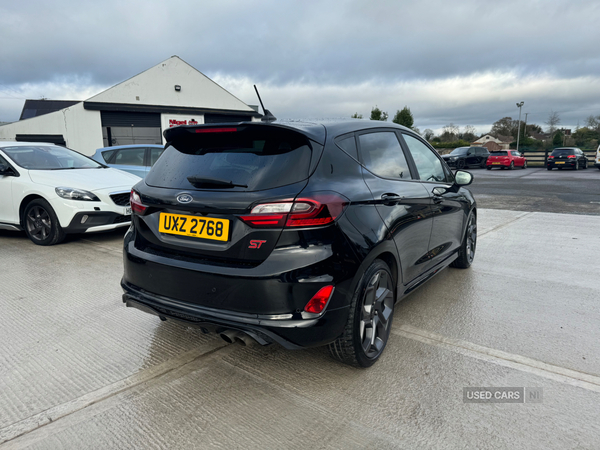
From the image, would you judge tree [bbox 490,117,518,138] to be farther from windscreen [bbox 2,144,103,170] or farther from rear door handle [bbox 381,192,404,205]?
rear door handle [bbox 381,192,404,205]

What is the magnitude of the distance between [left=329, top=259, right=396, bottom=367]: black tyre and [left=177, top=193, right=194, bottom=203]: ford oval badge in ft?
3.59

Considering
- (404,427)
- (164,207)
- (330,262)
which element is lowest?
(404,427)

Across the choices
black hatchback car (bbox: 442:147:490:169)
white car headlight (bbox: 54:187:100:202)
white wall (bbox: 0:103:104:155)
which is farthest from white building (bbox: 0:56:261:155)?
white car headlight (bbox: 54:187:100:202)

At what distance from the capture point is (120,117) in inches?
903

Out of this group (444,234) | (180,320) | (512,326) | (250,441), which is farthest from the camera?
(444,234)

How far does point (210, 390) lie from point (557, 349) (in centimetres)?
235

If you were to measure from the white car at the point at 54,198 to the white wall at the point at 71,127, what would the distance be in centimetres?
1650

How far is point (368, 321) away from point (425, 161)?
5.97 feet

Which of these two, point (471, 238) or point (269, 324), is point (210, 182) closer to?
point (269, 324)

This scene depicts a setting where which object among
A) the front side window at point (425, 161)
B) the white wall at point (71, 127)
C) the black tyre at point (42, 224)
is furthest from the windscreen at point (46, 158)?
the white wall at point (71, 127)

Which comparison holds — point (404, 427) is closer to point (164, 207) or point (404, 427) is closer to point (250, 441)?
point (250, 441)

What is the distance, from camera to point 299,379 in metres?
2.59

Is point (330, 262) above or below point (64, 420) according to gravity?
above

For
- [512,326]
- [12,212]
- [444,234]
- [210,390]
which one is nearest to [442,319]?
[512,326]
